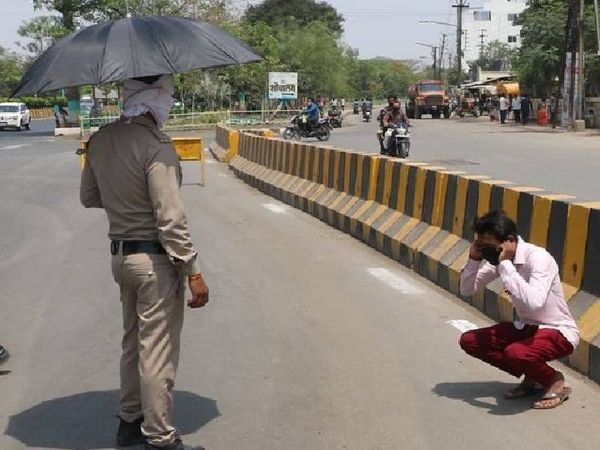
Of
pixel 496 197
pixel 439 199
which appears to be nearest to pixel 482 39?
pixel 439 199

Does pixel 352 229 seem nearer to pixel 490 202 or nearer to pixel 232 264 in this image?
pixel 232 264

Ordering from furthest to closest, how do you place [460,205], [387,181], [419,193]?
1. [387,181]
2. [419,193]
3. [460,205]

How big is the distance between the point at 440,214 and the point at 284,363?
→ 3.41 m

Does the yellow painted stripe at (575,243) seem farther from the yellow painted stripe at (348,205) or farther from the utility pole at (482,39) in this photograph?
the utility pole at (482,39)

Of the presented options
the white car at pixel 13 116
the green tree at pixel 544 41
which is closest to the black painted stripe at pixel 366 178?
the green tree at pixel 544 41

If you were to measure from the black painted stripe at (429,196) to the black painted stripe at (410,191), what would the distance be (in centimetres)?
36

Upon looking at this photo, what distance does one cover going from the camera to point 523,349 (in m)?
4.74

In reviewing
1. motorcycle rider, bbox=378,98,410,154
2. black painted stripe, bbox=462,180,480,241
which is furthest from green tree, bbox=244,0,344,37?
black painted stripe, bbox=462,180,480,241

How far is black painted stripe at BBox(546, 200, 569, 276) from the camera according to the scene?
601 cm

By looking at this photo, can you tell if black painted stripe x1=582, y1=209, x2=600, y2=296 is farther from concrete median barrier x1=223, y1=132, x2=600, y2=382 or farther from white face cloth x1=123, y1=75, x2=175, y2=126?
white face cloth x1=123, y1=75, x2=175, y2=126

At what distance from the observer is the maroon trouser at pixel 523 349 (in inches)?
186

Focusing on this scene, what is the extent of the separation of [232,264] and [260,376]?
3934 millimetres

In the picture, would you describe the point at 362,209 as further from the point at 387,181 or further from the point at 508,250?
the point at 508,250

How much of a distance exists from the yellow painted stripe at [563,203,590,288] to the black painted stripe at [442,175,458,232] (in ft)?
7.57
